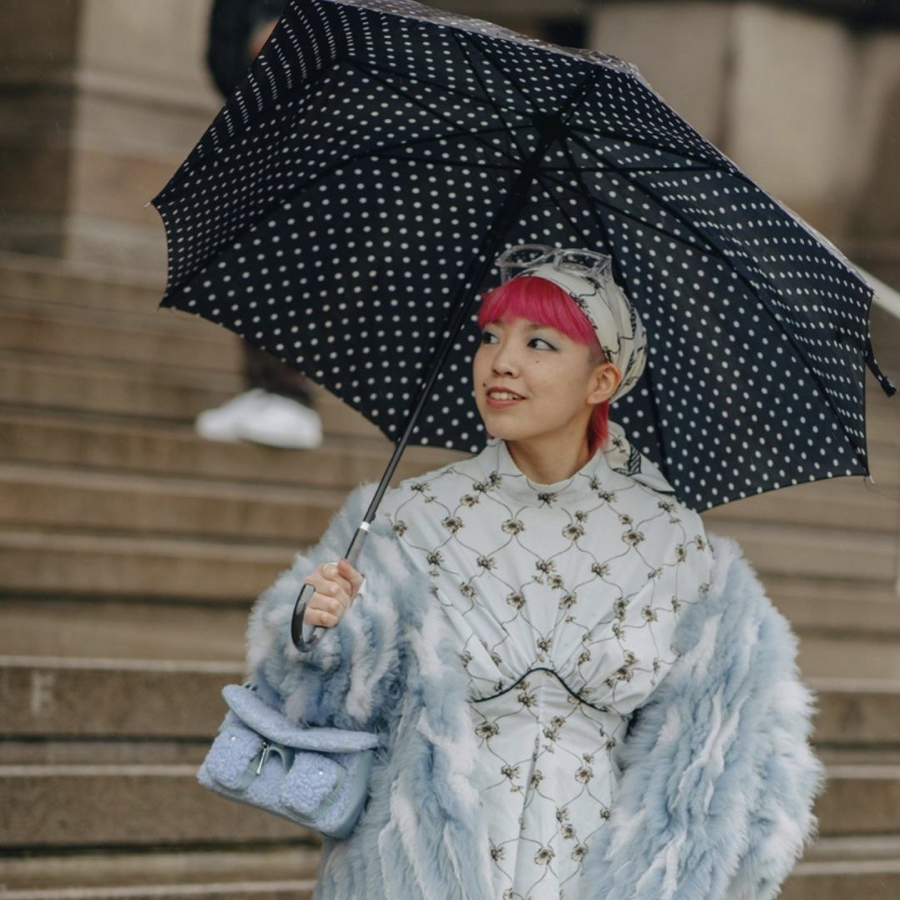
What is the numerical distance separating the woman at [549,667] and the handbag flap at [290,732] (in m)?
0.03

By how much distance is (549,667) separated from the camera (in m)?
2.95

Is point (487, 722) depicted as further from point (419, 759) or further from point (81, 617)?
point (81, 617)

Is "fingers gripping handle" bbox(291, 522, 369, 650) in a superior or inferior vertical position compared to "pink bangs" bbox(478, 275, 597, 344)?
inferior

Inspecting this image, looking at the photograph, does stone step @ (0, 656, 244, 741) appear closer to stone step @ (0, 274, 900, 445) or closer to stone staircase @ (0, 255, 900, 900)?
stone staircase @ (0, 255, 900, 900)

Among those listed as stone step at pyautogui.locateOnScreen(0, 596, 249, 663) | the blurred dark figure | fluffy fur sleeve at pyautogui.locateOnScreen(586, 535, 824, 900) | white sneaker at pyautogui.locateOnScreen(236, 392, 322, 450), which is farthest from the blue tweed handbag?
white sneaker at pyautogui.locateOnScreen(236, 392, 322, 450)

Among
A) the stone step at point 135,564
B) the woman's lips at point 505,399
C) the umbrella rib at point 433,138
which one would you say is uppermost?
the umbrella rib at point 433,138

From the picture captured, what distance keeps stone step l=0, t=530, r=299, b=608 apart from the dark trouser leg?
98 cm

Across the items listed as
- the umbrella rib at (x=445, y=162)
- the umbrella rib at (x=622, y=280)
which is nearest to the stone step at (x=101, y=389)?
the umbrella rib at (x=445, y=162)

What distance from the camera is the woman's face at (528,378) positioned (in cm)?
299

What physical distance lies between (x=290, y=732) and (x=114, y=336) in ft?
14.9

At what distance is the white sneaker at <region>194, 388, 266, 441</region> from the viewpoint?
648cm

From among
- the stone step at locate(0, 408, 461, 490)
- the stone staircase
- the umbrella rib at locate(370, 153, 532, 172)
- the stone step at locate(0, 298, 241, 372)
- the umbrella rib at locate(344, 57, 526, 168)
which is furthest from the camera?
the stone step at locate(0, 298, 241, 372)

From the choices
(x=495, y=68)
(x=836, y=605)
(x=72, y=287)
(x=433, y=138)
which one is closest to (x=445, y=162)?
(x=433, y=138)

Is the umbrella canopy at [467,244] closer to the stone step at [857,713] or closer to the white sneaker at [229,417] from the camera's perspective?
the stone step at [857,713]
